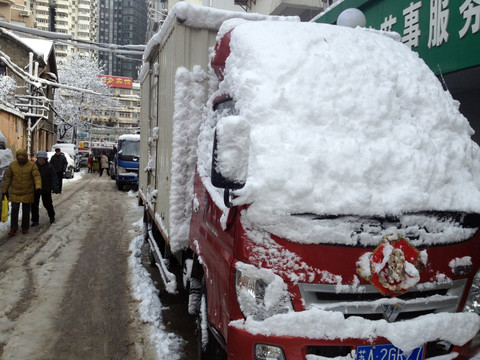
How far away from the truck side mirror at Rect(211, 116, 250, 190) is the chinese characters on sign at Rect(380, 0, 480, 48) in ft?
16.9

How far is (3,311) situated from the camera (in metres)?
4.64

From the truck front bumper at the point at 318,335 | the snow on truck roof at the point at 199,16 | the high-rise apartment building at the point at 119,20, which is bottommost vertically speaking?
the truck front bumper at the point at 318,335

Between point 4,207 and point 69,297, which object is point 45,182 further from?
point 69,297

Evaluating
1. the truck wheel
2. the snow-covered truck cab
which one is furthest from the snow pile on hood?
the truck wheel

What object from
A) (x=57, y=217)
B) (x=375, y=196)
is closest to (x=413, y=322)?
(x=375, y=196)

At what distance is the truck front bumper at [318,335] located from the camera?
7.32 ft

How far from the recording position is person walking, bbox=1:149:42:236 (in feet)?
29.0

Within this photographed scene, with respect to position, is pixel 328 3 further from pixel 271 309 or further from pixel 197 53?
pixel 271 309

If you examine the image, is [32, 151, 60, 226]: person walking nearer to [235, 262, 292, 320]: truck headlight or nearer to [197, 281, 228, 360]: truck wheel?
[197, 281, 228, 360]: truck wheel

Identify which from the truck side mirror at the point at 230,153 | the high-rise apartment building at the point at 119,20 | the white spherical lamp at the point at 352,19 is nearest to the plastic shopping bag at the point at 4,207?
the white spherical lamp at the point at 352,19

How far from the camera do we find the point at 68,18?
118m

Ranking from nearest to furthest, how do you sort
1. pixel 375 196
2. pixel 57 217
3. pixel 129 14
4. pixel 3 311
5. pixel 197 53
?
pixel 375 196 → pixel 197 53 → pixel 3 311 → pixel 57 217 → pixel 129 14

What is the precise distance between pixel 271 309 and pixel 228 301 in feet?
0.94

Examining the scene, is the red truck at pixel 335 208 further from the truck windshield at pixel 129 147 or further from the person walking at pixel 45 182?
the truck windshield at pixel 129 147
